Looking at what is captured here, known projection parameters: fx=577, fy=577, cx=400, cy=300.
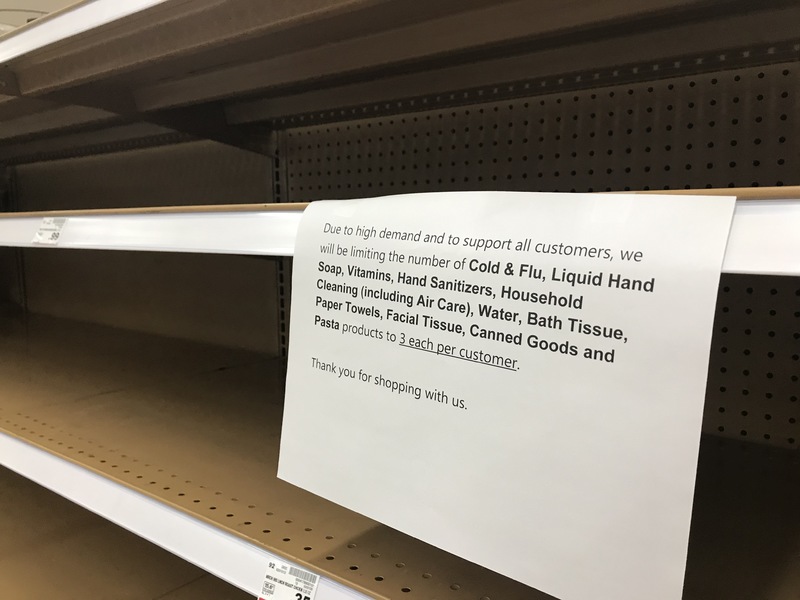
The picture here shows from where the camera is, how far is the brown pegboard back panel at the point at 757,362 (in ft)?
2.55

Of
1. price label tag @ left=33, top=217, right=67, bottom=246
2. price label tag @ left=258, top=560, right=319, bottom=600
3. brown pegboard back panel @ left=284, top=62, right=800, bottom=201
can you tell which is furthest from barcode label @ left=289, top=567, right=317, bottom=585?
brown pegboard back panel @ left=284, top=62, right=800, bottom=201

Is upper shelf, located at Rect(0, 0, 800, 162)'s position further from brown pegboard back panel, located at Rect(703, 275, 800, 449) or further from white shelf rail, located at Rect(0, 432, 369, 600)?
white shelf rail, located at Rect(0, 432, 369, 600)

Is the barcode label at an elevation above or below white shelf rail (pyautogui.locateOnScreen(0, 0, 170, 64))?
below

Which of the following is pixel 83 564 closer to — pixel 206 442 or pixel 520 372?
pixel 206 442

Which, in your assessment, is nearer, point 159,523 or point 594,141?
point 159,523

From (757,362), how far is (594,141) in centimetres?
40

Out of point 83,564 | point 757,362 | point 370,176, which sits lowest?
point 83,564

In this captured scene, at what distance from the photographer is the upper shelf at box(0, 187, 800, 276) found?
310 mm

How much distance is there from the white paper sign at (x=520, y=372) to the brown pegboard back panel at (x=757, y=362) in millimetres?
546

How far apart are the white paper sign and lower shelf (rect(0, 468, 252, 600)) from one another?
0.69 metres

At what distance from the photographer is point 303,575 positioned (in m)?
0.52

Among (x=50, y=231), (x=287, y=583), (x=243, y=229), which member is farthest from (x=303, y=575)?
(x=50, y=231)

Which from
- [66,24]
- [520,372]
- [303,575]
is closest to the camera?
[520,372]

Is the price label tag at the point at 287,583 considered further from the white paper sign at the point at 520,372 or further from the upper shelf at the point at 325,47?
the upper shelf at the point at 325,47
